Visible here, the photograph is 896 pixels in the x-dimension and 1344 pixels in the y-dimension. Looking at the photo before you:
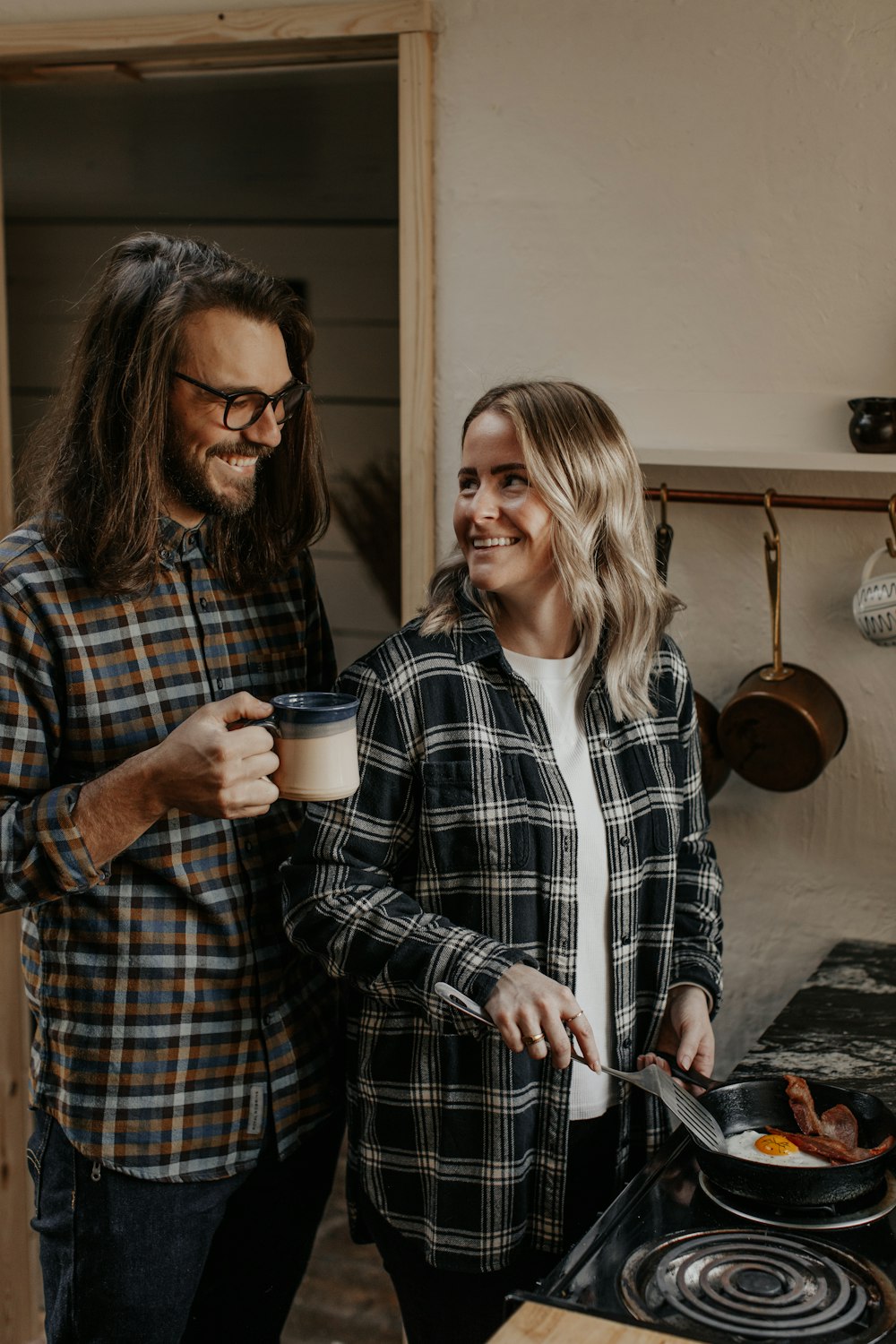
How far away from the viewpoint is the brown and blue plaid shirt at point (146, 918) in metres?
1.57

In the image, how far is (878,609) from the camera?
6.45ft

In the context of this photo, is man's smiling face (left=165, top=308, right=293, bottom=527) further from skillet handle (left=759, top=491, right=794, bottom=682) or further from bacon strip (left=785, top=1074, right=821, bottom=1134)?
bacon strip (left=785, top=1074, right=821, bottom=1134)

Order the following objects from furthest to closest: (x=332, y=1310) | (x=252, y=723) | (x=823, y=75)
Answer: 1. (x=332, y=1310)
2. (x=823, y=75)
3. (x=252, y=723)

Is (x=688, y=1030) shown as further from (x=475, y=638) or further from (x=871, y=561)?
(x=871, y=561)

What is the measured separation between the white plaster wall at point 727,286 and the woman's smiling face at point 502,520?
0.55m

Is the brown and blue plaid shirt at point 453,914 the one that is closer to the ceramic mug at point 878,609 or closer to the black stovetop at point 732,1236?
the black stovetop at point 732,1236

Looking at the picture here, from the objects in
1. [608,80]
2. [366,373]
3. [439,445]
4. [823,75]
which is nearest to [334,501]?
[366,373]

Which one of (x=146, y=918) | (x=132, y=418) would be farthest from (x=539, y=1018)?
(x=132, y=418)

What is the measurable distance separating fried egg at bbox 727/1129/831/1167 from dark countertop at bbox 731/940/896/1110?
0.09 meters

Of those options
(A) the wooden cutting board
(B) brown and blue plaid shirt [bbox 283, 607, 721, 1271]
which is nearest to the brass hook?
(B) brown and blue plaid shirt [bbox 283, 607, 721, 1271]

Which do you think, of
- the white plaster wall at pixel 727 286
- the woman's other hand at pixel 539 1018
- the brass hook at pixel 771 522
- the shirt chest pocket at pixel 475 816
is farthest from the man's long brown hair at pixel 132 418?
the brass hook at pixel 771 522

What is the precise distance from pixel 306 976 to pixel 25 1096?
1.20 m

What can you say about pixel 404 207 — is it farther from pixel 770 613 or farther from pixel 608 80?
pixel 770 613

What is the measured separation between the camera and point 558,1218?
63.2 inches
